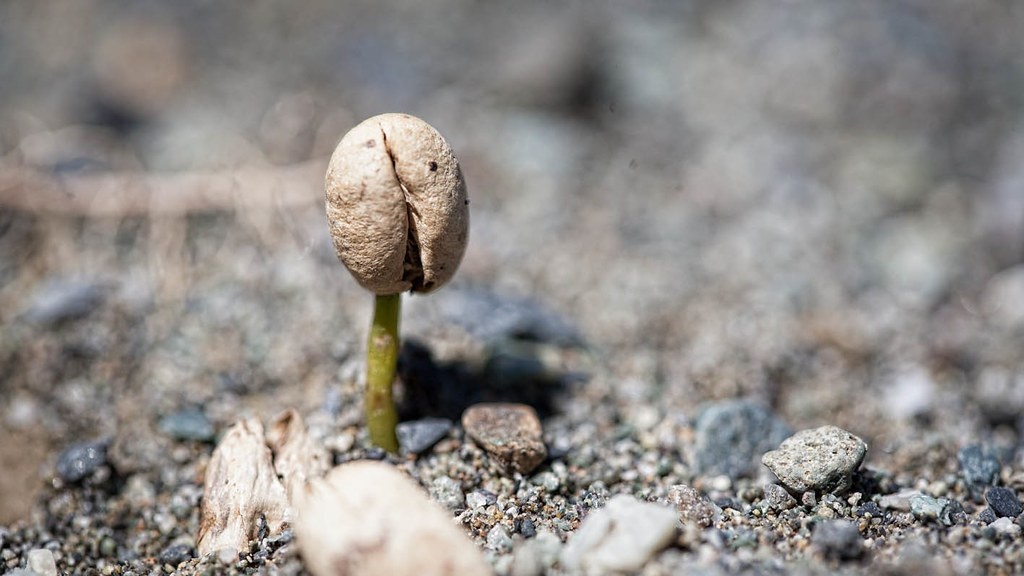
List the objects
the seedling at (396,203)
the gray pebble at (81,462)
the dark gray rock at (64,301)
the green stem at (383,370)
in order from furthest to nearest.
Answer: the dark gray rock at (64,301) < the gray pebble at (81,462) < the green stem at (383,370) < the seedling at (396,203)

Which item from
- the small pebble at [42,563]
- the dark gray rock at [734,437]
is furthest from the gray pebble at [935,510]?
the small pebble at [42,563]

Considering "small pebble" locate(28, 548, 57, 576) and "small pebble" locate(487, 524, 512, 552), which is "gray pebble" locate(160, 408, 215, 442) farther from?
"small pebble" locate(487, 524, 512, 552)

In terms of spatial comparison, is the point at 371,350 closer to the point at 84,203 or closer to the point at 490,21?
the point at 84,203

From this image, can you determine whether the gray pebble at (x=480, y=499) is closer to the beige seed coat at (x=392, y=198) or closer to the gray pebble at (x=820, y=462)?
the beige seed coat at (x=392, y=198)

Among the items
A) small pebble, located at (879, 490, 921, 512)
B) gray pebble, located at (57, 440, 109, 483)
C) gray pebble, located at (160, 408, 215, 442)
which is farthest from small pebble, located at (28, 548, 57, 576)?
small pebble, located at (879, 490, 921, 512)

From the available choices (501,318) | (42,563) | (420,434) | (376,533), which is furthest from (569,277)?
(42,563)

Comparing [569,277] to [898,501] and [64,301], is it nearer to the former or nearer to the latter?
[898,501]

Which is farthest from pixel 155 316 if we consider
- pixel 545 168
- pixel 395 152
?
pixel 545 168
